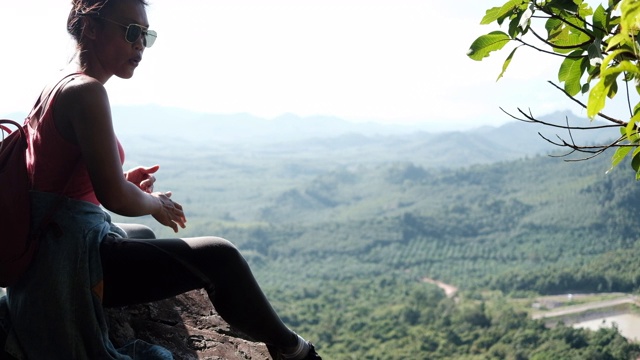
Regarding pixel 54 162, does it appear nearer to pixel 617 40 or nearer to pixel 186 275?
pixel 186 275

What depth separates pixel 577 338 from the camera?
2511 centimetres

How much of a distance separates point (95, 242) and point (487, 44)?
1117 millimetres

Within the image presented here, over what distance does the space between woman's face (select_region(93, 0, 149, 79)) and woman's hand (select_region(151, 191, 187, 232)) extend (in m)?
0.36

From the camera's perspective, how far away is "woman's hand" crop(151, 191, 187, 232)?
1896mm

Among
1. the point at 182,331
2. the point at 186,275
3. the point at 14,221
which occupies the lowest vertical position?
the point at 182,331

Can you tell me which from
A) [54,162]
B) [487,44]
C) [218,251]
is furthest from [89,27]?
[487,44]

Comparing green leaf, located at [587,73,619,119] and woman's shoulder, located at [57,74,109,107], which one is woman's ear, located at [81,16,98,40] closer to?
woman's shoulder, located at [57,74,109,107]

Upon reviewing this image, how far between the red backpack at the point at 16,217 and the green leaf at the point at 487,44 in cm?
→ 101

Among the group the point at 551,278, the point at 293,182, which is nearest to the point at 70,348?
the point at 551,278

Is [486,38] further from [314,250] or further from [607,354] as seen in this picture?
[314,250]

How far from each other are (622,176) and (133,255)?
63942mm

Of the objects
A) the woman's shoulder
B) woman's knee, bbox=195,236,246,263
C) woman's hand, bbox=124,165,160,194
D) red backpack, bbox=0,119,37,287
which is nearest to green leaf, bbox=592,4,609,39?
woman's knee, bbox=195,236,246,263

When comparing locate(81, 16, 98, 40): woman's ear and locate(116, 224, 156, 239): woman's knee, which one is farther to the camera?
locate(116, 224, 156, 239): woman's knee

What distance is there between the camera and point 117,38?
1845 millimetres
